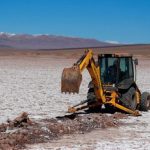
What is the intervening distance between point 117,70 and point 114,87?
759 millimetres

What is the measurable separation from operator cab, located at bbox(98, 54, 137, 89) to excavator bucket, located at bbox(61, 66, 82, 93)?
11.4 feet

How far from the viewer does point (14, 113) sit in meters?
18.4

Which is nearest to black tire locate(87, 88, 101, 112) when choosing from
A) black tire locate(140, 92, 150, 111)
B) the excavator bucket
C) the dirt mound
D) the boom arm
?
the boom arm

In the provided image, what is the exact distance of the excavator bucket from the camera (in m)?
15.4

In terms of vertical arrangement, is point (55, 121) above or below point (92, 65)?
below

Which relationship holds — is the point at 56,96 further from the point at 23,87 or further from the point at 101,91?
the point at 101,91

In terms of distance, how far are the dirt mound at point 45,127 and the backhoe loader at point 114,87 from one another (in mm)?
659

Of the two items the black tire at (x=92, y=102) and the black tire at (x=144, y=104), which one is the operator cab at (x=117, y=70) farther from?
the black tire at (x=144, y=104)

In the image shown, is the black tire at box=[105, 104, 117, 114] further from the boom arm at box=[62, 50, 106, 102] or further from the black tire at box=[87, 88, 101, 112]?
the boom arm at box=[62, 50, 106, 102]

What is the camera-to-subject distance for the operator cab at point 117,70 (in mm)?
19109

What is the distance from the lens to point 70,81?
15508 mm

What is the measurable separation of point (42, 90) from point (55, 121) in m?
11.6

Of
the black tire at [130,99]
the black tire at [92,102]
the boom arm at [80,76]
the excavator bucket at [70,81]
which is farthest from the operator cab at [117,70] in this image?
the excavator bucket at [70,81]

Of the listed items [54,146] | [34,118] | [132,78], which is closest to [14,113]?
[34,118]
